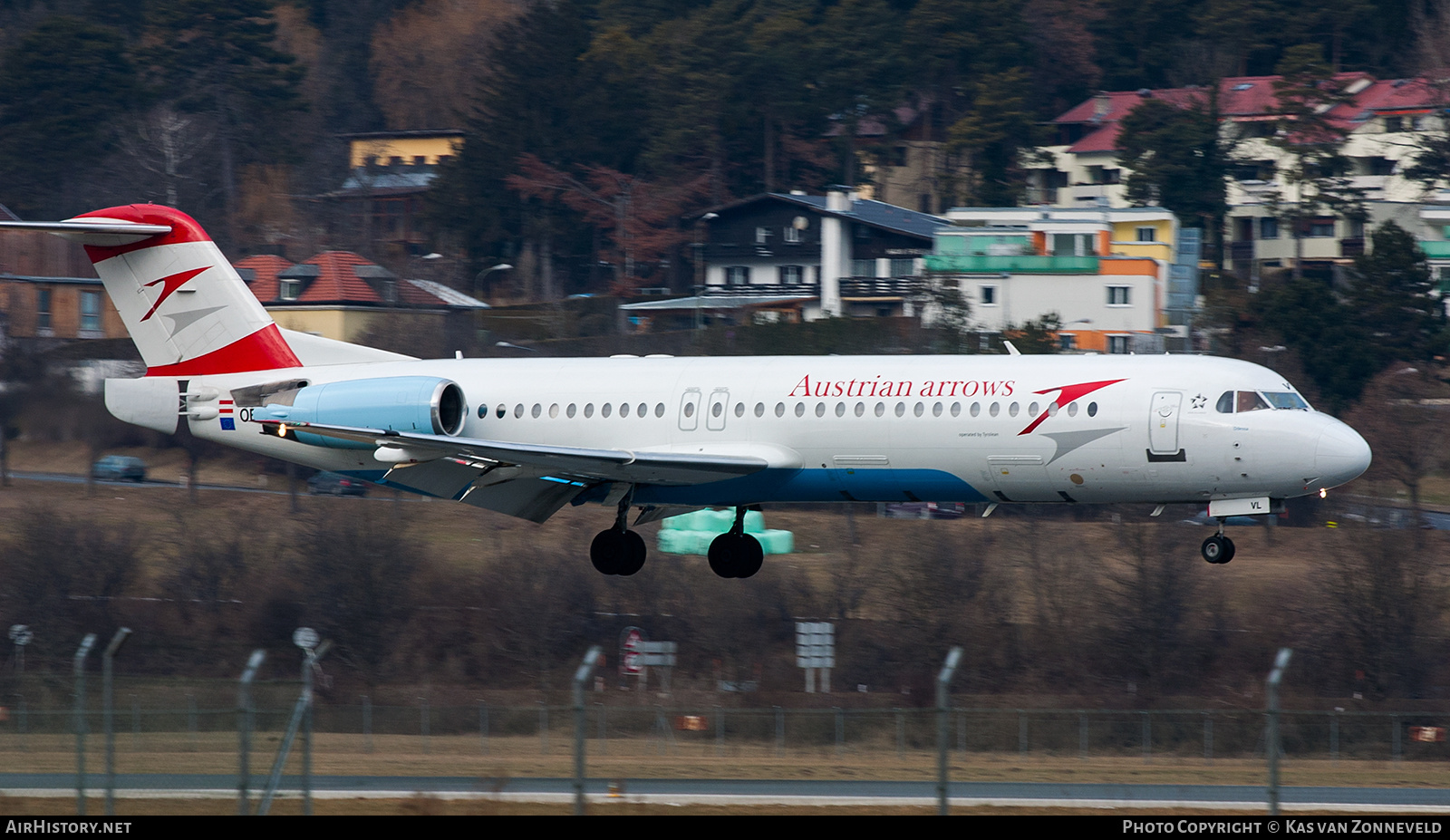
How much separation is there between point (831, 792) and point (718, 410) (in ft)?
23.8

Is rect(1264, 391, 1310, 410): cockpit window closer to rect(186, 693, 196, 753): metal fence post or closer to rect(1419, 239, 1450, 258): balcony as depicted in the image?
rect(186, 693, 196, 753): metal fence post

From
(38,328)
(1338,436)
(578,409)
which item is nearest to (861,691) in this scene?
(578,409)

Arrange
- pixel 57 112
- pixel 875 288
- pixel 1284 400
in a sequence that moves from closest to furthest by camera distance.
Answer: pixel 1284 400 → pixel 875 288 → pixel 57 112

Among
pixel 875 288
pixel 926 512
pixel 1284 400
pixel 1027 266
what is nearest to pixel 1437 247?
pixel 1027 266

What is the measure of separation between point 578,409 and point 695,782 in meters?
7.39

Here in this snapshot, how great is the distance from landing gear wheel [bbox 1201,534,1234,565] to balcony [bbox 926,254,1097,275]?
184ft

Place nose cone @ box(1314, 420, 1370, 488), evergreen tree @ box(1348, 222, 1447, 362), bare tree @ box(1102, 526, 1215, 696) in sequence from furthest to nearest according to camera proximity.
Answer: evergreen tree @ box(1348, 222, 1447, 362)
bare tree @ box(1102, 526, 1215, 696)
nose cone @ box(1314, 420, 1370, 488)

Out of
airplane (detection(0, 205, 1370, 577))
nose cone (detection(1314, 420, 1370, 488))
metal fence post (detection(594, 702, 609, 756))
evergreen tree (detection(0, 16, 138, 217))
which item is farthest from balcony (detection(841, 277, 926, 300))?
nose cone (detection(1314, 420, 1370, 488))

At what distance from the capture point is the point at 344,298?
272ft

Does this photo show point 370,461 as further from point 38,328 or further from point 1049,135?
point 1049,135

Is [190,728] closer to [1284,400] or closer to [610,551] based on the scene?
[610,551]

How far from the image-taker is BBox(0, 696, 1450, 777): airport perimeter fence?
25422 mm

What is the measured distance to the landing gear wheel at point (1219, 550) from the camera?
2830 cm

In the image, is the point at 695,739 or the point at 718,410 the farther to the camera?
the point at 695,739
